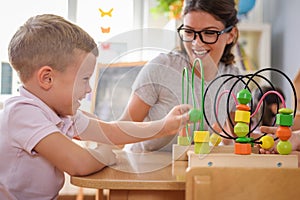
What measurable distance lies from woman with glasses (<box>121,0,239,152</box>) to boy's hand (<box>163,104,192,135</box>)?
4.6 inches

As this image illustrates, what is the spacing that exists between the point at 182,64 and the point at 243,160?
0.50 meters

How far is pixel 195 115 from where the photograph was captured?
3.46 ft

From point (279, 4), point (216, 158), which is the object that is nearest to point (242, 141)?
point (216, 158)

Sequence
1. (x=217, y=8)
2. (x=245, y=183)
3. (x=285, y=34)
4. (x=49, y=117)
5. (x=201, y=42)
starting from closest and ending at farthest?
(x=245, y=183) → (x=49, y=117) → (x=201, y=42) → (x=217, y=8) → (x=285, y=34)

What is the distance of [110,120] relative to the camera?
3.93 feet

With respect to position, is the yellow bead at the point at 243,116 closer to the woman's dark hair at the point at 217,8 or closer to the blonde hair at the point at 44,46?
the blonde hair at the point at 44,46

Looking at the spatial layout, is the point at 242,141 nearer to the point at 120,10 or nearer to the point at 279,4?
the point at 120,10

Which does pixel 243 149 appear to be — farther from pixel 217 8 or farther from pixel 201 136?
pixel 217 8

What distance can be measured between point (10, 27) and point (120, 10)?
2.22 ft

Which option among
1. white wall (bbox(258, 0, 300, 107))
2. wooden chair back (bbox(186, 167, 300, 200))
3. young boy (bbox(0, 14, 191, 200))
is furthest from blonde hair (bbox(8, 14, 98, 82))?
white wall (bbox(258, 0, 300, 107))

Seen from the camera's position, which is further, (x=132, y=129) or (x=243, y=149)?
(x=132, y=129)

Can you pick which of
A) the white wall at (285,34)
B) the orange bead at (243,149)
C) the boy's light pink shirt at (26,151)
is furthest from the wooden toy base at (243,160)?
the white wall at (285,34)

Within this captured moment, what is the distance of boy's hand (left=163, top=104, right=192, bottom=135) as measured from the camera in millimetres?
1133

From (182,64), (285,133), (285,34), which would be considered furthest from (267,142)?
(285,34)
